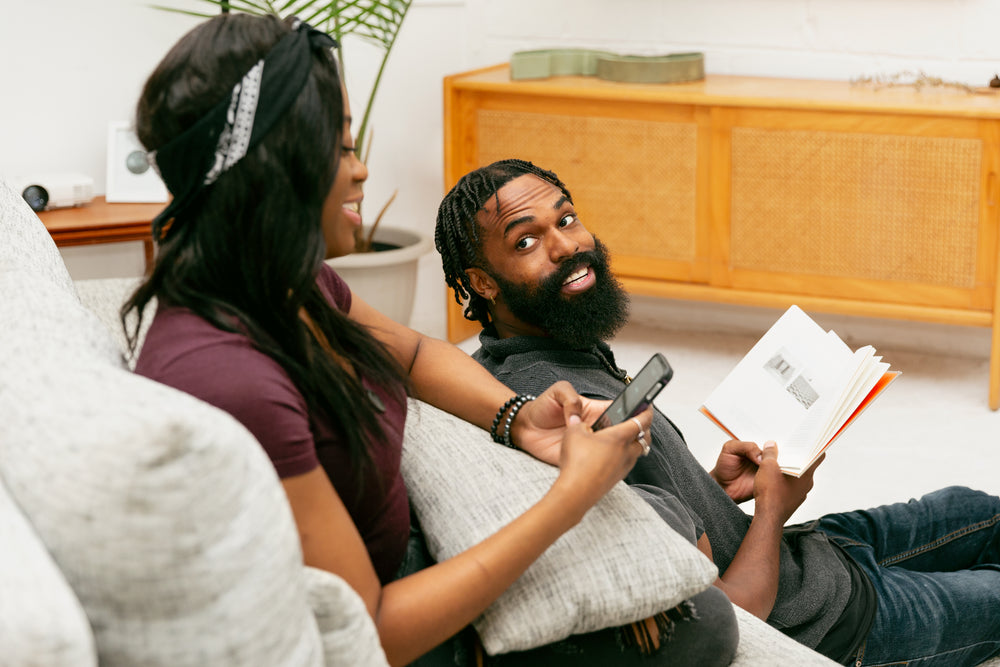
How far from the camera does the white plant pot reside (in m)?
3.25

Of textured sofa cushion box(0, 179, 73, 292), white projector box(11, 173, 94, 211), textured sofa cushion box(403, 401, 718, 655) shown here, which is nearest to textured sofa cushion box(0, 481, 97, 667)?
textured sofa cushion box(403, 401, 718, 655)

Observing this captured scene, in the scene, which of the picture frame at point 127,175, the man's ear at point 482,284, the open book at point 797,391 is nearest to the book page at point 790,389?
the open book at point 797,391

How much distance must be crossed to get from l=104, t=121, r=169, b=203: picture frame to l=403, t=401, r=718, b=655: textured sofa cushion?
6.72 feet

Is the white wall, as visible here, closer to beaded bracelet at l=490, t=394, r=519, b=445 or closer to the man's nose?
the man's nose

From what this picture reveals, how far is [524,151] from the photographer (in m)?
3.49

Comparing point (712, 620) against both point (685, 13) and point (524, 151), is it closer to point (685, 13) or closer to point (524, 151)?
point (524, 151)

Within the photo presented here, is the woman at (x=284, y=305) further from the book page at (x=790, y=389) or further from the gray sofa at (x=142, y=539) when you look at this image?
the book page at (x=790, y=389)

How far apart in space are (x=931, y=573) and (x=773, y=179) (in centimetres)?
180

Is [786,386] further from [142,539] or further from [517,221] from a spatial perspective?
[142,539]

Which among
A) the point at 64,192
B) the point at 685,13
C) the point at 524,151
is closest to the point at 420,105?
the point at 524,151

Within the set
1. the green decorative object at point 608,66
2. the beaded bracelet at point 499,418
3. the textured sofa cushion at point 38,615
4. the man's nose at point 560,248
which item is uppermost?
the green decorative object at point 608,66

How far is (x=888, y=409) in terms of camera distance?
3.10 metres

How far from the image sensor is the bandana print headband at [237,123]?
96cm

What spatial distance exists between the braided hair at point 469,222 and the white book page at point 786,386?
1.40 ft
